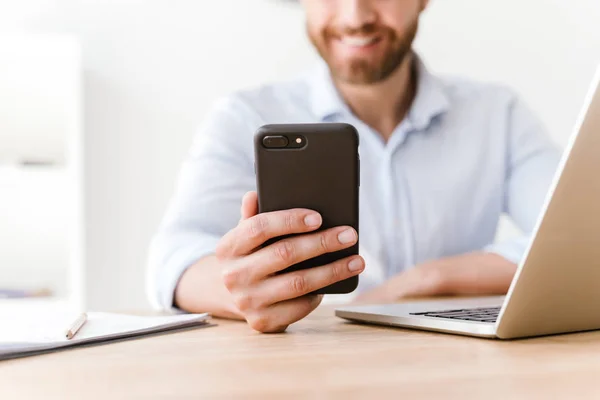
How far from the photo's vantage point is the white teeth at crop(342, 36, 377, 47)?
1621 millimetres

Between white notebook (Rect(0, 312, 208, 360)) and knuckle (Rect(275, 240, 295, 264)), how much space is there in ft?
0.50

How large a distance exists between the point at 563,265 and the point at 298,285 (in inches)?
10.2

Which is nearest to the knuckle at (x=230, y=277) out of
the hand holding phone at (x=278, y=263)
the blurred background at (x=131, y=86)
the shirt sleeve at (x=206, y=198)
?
the hand holding phone at (x=278, y=263)

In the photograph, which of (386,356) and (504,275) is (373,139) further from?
(386,356)

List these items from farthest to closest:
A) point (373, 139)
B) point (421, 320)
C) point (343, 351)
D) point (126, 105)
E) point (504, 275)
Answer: point (126, 105)
point (373, 139)
point (504, 275)
point (421, 320)
point (343, 351)

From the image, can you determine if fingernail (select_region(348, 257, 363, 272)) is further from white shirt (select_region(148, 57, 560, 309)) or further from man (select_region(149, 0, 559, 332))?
white shirt (select_region(148, 57, 560, 309))

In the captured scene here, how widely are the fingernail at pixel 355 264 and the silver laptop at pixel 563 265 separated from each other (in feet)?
0.25

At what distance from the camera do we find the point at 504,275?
4.05 ft

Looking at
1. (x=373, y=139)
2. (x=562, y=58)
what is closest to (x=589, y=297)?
(x=373, y=139)

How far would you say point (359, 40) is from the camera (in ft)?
5.37

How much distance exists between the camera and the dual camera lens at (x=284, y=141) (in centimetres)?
71

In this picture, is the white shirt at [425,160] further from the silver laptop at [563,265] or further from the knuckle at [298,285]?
the silver laptop at [563,265]

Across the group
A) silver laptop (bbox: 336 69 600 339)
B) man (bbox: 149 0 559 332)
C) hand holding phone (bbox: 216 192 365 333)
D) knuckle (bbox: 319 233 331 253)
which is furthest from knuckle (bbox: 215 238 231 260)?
man (bbox: 149 0 559 332)

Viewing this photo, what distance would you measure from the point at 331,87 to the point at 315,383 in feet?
3.98
